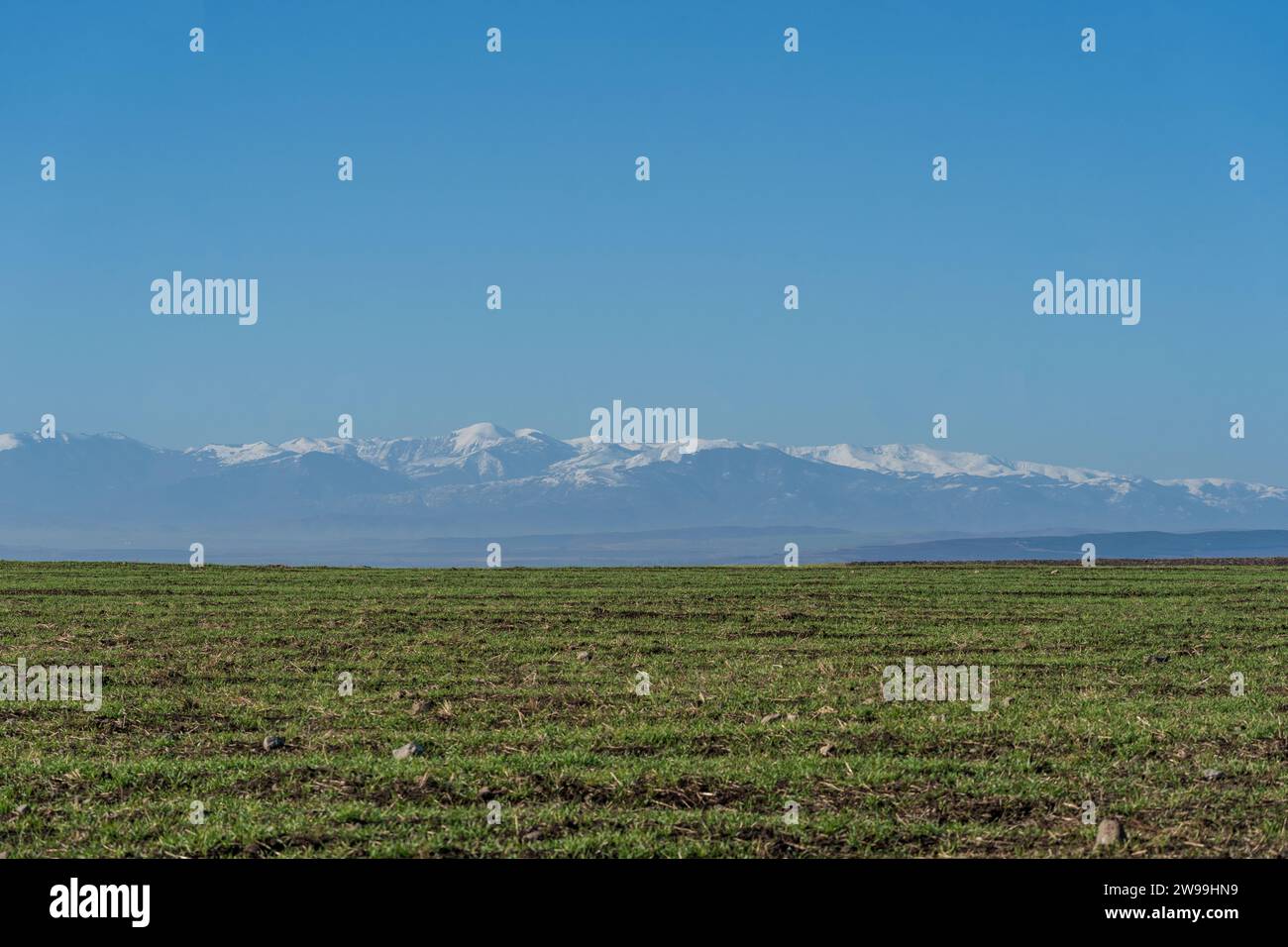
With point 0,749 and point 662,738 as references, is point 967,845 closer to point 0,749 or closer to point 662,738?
point 662,738

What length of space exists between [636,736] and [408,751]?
2.82m

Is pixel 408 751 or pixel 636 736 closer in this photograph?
pixel 408 751

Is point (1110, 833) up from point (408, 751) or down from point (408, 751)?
down

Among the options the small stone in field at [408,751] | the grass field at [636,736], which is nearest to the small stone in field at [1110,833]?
the grass field at [636,736]

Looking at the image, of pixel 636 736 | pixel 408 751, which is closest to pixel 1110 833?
pixel 636 736

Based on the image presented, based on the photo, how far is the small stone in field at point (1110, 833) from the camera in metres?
10.9

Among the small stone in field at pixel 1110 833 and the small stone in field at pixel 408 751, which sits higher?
the small stone in field at pixel 408 751

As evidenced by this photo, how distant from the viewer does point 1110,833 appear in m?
11.0

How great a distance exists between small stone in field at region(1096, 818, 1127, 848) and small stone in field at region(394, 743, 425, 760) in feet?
24.4

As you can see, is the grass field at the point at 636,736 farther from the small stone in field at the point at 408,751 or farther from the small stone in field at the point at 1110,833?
the small stone in field at the point at 408,751

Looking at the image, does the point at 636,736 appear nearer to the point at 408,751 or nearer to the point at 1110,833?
the point at 408,751

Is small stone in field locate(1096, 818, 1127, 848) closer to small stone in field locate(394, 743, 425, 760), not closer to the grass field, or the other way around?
the grass field

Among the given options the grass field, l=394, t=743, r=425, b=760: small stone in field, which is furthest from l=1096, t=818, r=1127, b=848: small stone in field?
l=394, t=743, r=425, b=760: small stone in field

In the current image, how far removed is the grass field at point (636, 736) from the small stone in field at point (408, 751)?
0.29 m
